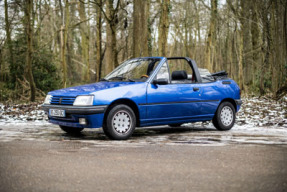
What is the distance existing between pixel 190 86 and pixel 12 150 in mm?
4045

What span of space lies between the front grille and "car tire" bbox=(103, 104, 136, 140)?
0.76 m

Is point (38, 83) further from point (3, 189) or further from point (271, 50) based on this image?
point (3, 189)

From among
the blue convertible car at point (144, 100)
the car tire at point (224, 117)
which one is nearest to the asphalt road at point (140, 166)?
the blue convertible car at point (144, 100)

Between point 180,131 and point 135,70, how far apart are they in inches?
71.9

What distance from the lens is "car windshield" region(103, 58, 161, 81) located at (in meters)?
7.75

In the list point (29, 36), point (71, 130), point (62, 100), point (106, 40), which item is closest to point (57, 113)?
point (62, 100)

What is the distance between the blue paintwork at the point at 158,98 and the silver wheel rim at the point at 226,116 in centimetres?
26

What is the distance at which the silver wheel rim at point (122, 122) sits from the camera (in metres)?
6.72

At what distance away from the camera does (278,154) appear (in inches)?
210

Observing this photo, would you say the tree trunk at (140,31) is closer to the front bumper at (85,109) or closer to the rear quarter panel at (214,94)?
the rear quarter panel at (214,94)

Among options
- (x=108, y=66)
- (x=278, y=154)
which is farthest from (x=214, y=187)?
(x=108, y=66)

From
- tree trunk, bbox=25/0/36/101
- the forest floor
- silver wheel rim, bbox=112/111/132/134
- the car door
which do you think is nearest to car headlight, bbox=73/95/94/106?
silver wheel rim, bbox=112/111/132/134

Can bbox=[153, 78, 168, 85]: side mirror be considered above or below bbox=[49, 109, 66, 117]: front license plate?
above

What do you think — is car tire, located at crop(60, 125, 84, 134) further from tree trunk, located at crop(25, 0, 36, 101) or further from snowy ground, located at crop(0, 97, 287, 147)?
tree trunk, located at crop(25, 0, 36, 101)
